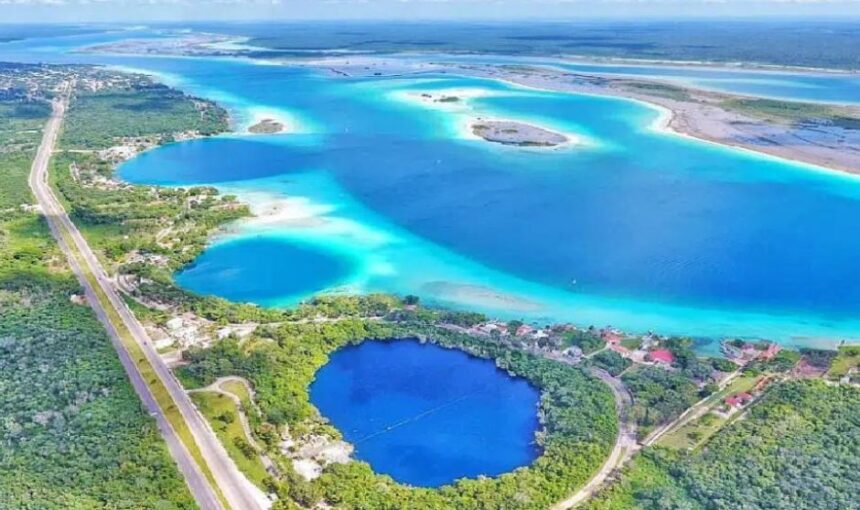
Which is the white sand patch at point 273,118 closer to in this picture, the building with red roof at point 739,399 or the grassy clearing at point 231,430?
the grassy clearing at point 231,430

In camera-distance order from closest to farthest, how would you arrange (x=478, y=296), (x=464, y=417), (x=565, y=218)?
(x=464, y=417) → (x=478, y=296) → (x=565, y=218)

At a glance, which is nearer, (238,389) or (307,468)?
(307,468)

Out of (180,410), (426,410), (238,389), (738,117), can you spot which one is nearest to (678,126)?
(738,117)

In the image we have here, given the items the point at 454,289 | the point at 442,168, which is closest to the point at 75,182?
the point at 442,168

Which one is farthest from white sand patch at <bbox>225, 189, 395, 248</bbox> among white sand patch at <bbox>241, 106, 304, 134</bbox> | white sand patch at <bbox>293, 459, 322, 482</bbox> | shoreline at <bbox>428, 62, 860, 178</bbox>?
shoreline at <bbox>428, 62, 860, 178</bbox>

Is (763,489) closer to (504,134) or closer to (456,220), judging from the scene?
(456,220)

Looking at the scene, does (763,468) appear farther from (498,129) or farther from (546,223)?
(498,129)

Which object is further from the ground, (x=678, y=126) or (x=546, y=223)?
(x=678, y=126)
